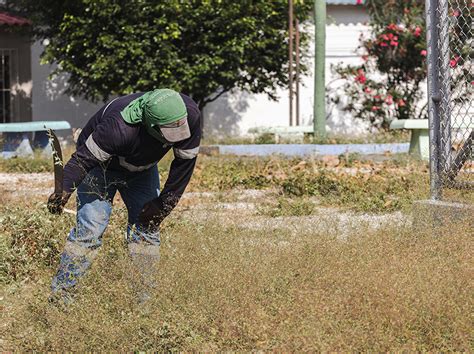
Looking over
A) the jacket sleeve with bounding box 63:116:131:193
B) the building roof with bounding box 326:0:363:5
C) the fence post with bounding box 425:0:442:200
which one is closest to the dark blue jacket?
the jacket sleeve with bounding box 63:116:131:193

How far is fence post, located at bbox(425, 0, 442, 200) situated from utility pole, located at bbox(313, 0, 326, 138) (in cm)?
816

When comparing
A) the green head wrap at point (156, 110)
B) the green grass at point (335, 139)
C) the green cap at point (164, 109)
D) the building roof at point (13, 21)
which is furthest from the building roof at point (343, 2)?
the green cap at point (164, 109)

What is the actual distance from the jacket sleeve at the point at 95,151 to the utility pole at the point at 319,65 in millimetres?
9984

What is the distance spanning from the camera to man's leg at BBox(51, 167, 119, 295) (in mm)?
5180

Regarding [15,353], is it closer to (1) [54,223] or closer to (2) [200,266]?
(2) [200,266]

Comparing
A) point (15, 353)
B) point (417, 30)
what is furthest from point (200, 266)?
point (417, 30)

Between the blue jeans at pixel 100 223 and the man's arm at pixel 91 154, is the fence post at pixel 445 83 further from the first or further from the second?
the man's arm at pixel 91 154

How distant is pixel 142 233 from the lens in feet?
17.5

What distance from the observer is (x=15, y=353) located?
4633mm

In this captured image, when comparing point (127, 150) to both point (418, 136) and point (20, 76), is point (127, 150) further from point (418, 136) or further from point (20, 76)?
point (20, 76)

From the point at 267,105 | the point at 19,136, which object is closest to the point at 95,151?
the point at 19,136

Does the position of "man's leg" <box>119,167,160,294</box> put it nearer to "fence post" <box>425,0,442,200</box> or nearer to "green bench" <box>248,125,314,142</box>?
"fence post" <box>425,0,442,200</box>

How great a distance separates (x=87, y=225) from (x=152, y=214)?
360mm

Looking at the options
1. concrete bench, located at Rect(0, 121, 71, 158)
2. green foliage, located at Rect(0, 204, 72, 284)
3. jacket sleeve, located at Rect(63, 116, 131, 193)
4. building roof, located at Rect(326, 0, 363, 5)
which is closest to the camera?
jacket sleeve, located at Rect(63, 116, 131, 193)
